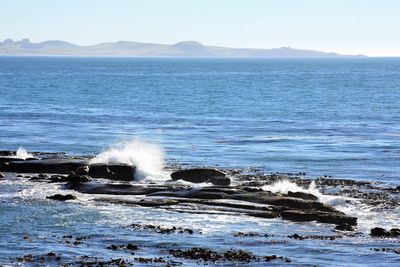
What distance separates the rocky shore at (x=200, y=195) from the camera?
3831 centimetres

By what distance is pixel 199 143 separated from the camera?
3292 inches

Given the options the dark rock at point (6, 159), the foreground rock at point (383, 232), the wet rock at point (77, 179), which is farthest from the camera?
the dark rock at point (6, 159)

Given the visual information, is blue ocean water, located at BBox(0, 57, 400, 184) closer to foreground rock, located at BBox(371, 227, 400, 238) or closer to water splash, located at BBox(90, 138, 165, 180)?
water splash, located at BBox(90, 138, 165, 180)

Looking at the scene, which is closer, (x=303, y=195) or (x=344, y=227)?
→ (x=344, y=227)

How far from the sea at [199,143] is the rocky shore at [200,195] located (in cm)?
102

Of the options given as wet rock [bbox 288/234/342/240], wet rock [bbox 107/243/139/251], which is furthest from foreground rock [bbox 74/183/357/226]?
wet rock [bbox 107/243/139/251]

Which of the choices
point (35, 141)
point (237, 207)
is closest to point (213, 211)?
point (237, 207)

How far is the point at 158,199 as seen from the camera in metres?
51.4

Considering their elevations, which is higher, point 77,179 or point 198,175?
point 198,175

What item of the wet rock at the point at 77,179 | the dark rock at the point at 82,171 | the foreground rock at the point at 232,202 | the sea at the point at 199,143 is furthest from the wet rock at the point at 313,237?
the dark rock at the point at 82,171

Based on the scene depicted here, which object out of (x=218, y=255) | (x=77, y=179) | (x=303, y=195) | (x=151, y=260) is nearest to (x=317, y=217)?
(x=303, y=195)

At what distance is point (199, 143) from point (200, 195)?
106ft

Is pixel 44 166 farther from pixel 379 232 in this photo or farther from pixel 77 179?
pixel 379 232

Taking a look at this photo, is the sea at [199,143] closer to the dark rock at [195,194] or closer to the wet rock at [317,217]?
the wet rock at [317,217]
